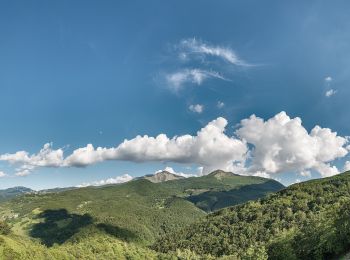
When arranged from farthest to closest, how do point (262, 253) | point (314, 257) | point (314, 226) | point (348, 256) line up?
point (314, 226), point (262, 253), point (314, 257), point (348, 256)

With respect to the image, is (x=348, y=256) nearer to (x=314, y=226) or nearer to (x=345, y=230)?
(x=345, y=230)

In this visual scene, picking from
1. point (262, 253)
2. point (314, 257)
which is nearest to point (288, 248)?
point (262, 253)

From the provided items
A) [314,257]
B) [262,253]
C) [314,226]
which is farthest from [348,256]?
[314,226]

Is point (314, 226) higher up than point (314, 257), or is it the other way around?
point (314, 226)

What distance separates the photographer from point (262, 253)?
141375mm

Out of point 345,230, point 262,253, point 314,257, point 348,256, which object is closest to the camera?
point 348,256

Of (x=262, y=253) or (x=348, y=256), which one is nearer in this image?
(x=348, y=256)

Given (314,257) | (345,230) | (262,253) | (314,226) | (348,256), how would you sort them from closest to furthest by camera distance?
(348,256) → (345,230) → (314,257) → (262,253) → (314,226)

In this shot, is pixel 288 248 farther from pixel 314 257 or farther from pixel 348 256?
pixel 348 256

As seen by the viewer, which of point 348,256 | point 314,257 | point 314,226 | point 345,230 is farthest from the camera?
point 314,226

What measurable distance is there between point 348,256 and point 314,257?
21.9 meters

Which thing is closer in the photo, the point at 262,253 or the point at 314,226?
the point at 262,253

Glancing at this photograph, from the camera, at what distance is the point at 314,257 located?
4567 inches

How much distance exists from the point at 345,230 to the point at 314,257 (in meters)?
14.3
